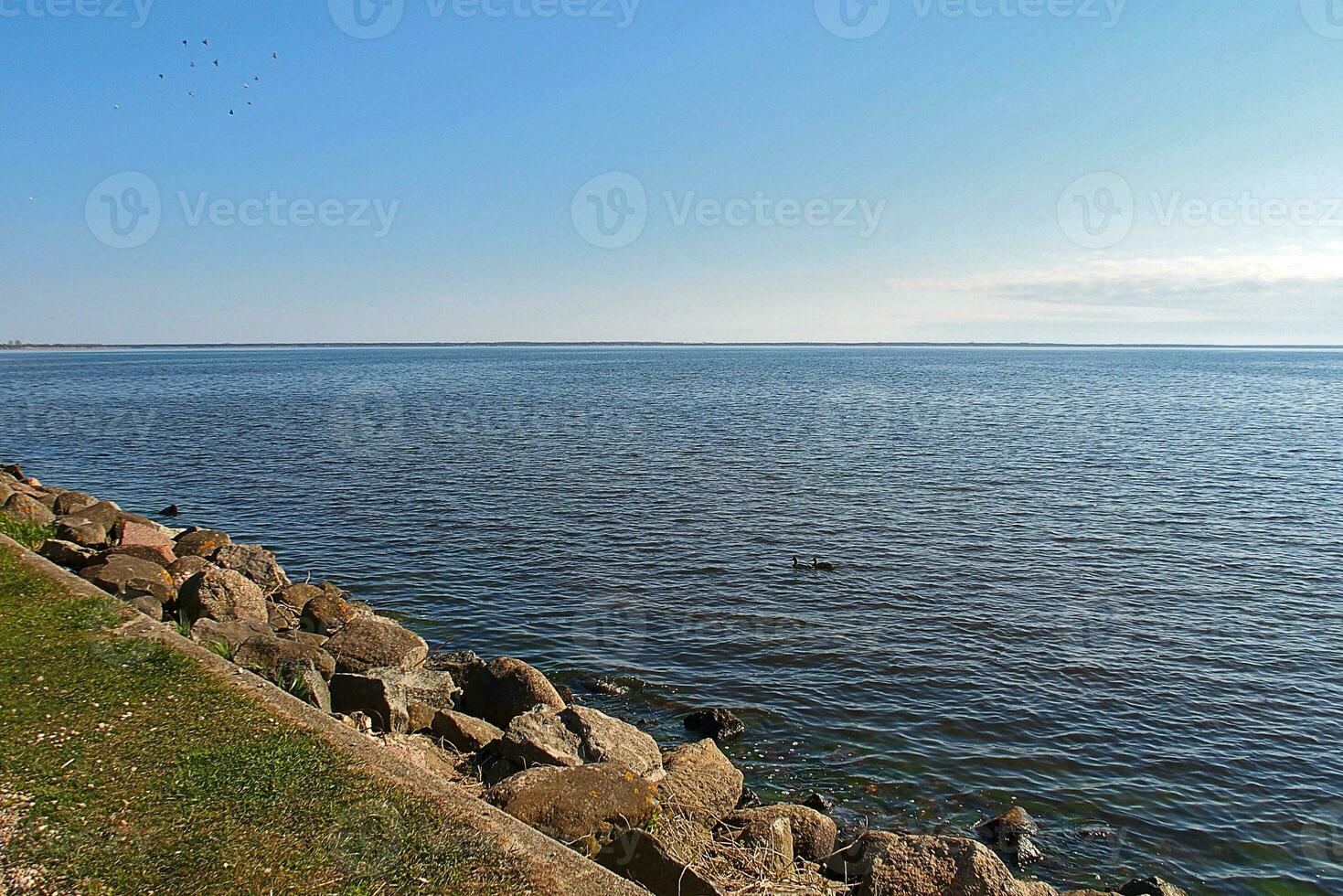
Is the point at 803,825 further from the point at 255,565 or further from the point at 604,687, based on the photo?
the point at 255,565

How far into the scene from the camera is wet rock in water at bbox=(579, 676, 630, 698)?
16344 millimetres

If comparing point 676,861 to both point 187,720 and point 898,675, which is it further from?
point 898,675

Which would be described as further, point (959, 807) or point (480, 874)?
point (959, 807)

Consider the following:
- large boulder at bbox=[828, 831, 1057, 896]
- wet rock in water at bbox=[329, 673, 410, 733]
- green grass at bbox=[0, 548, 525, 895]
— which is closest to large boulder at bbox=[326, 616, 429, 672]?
wet rock in water at bbox=[329, 673, 410, 733]

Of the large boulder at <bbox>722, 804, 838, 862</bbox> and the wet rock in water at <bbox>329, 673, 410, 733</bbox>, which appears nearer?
the large boulder at <bbox>722, 804, 838, 862</bbox>

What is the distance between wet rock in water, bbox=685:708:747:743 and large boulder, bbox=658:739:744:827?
205 cm

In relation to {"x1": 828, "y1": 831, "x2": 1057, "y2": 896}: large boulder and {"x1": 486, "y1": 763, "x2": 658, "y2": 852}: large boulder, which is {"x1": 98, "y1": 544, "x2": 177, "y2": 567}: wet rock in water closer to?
{"x1": 486, "y1": 763, "x2": 658, "y2": 852}: large boulder

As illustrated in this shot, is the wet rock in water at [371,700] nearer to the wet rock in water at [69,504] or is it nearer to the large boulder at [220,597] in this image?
the large boulder at [220,597]

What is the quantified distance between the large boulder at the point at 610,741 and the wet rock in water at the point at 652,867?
3.10 m

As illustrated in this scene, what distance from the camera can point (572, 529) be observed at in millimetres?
28250

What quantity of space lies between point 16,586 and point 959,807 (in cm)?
1385

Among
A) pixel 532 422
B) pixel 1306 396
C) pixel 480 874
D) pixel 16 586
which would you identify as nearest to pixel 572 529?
pixel 16 586

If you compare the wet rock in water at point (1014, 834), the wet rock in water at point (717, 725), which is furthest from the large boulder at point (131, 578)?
the wet rock in water at point (1014, 834)

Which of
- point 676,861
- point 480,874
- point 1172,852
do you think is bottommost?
point 1172,852
